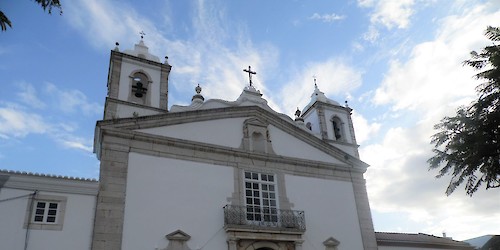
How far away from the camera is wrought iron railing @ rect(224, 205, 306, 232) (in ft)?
41.4

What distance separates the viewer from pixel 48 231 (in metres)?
10.3

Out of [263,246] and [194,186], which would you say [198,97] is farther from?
[263,246]

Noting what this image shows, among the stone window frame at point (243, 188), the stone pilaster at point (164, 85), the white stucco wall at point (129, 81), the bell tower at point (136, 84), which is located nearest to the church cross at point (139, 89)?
the bell tower at point (136, 84)

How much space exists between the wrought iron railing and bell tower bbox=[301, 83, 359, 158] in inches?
182

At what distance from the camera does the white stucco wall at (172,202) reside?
11.5m

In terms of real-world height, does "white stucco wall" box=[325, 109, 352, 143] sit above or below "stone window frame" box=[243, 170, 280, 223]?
above

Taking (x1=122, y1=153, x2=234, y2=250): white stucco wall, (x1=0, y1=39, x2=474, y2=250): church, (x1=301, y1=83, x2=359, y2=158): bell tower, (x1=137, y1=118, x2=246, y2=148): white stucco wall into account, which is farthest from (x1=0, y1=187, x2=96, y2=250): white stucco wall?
(x1=301, y1=83, x2=359, y2=158): bell tower

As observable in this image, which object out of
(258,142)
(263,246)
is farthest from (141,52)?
(263,246)

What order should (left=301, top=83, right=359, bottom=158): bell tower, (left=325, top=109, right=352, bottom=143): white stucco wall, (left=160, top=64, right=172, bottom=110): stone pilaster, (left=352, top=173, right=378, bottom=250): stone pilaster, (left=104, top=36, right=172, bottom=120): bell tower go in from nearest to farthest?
1. (left=104, top=36, right=172, bottom=120): bell tower
2. (left=160, top=64, right=172, bottom=110): stone pilaster
3. (left=352, top=173, right=378, bottom=250): stone pilaster
4. (left=301, top=83, right=359, bottom=158): bell tower
5. (left=325, top=109, right=352, bottom=143): white stucco wall

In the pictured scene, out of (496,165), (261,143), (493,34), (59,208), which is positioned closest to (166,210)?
(59,208)

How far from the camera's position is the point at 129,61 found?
48.7ft

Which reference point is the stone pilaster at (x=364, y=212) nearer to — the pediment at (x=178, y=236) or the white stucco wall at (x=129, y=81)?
the pediment at (x=178, y=236)

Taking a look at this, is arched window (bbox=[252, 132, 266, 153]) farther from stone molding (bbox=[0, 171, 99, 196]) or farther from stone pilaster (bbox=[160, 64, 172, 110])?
stone molding (bbox=[0, 171, 99, 196])

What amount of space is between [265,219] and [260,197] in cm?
74
